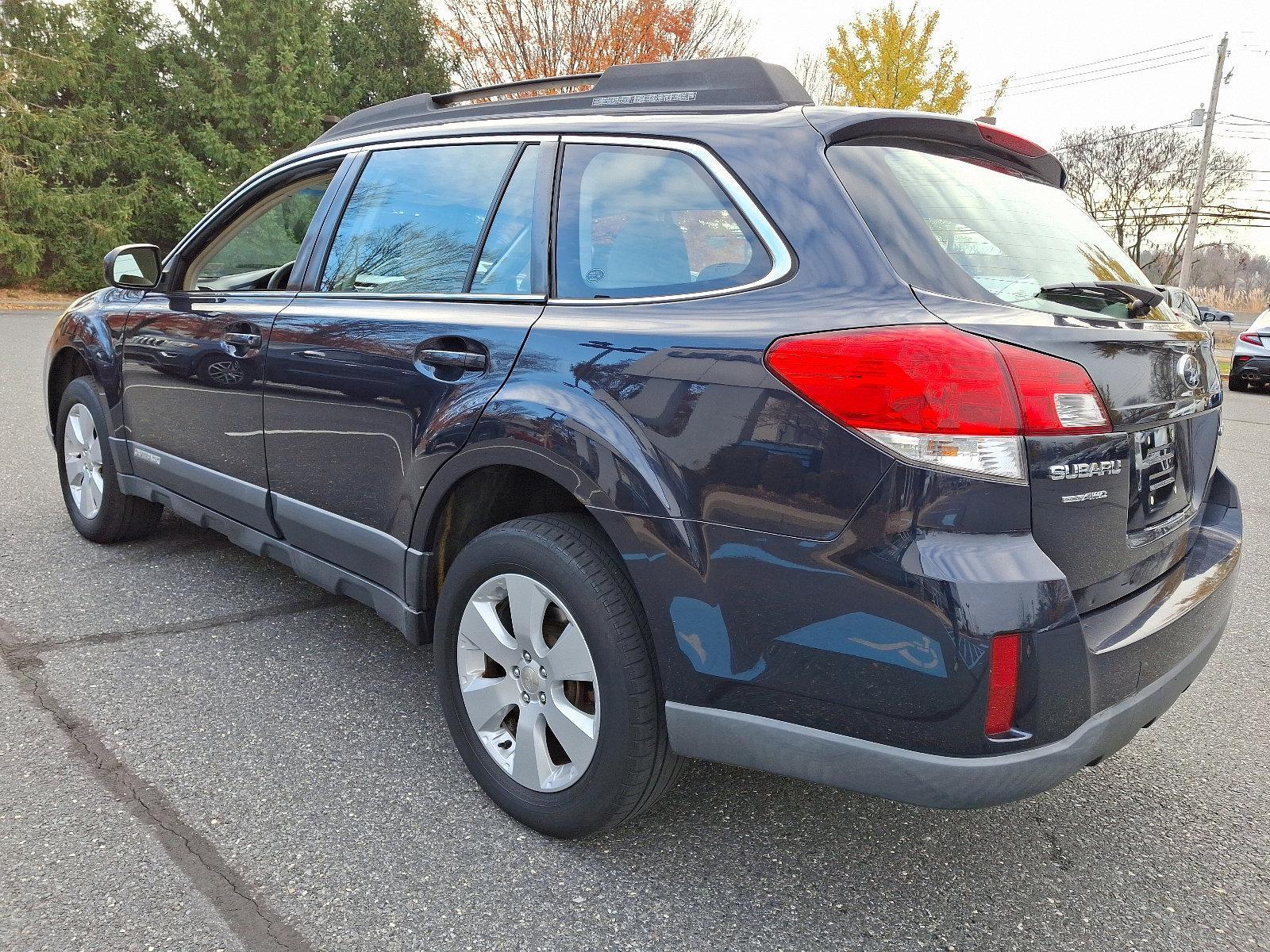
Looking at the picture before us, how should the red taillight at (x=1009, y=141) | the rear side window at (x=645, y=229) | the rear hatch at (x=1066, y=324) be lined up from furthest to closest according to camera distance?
1. the red taillight at (x=1009, y=141)
2. the rear side window at (x=645, y=229)
3. the rear hatch at (x=1066, y=324)

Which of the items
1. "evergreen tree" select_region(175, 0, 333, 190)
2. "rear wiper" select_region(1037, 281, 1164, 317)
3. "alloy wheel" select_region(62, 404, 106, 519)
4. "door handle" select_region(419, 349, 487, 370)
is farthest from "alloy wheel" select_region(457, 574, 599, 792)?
"evergreen tree" select_region(175, 0, 333, 190)

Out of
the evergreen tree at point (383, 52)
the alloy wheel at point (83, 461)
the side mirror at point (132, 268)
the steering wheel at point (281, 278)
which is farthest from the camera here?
the evergreen tree at point (383, 52)

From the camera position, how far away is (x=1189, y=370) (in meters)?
2.26

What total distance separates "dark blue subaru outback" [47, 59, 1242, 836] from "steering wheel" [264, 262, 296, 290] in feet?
1.08

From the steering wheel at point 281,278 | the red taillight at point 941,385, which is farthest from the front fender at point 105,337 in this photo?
the red taillight at point 941,385

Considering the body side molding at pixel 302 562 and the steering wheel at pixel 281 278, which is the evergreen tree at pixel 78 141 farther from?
the steering wheel at pixel 281 278

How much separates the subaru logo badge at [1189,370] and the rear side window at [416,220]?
1797 millimetres

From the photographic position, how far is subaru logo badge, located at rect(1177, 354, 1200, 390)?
87.1 inches

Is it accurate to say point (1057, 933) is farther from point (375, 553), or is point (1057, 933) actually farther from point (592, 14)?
point (592, 14)

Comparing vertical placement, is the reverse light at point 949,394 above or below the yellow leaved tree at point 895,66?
below

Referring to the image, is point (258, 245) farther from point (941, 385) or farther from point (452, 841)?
point (941, 385)

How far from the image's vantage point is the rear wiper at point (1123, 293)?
2162 mm

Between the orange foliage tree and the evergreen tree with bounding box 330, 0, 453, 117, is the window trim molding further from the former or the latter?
the evergreen tree with bounding box 330, 0, 453, 117

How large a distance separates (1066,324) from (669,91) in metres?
1.21
